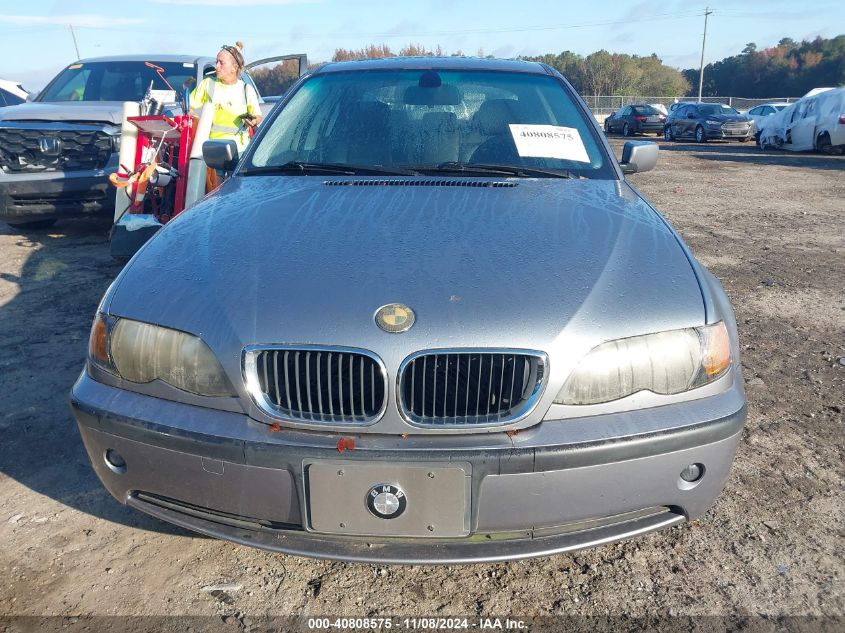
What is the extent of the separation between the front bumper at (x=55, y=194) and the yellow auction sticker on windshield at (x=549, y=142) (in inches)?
191

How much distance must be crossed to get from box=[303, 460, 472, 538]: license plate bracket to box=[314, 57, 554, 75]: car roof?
2.35 metres

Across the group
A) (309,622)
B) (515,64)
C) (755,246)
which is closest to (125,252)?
(515,64)

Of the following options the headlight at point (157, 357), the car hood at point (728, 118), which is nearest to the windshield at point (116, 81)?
the headlight at point (157, 357)

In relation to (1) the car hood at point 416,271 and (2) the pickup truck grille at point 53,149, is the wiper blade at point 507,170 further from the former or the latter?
(2) the pickup truck grille at point 53,149

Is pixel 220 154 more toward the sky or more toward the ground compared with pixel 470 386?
more toward the sky

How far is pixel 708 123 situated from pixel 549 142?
23.0 meters

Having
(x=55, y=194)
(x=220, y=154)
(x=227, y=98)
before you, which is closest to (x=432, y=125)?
(x=220, y=154)

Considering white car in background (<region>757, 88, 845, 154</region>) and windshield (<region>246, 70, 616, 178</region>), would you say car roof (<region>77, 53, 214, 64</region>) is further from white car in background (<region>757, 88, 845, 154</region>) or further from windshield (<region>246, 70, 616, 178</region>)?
white car in background (<region>757, 88, 845, 154</region>)

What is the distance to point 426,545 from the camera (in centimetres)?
183

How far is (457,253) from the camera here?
2.12 metres

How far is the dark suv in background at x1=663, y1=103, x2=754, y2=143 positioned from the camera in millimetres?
23109

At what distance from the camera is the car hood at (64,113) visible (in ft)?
21.8

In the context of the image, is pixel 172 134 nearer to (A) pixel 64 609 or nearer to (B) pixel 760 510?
(A) pixel 64 609

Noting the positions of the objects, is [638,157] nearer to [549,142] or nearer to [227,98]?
[549,142]
